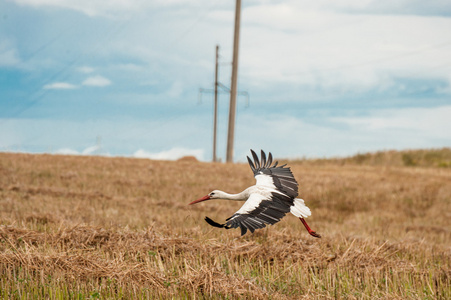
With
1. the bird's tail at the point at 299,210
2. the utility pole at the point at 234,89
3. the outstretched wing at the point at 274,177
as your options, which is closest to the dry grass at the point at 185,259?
the outstretched wing at the point at 274,177

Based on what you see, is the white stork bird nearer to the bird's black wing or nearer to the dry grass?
the bird's black wing

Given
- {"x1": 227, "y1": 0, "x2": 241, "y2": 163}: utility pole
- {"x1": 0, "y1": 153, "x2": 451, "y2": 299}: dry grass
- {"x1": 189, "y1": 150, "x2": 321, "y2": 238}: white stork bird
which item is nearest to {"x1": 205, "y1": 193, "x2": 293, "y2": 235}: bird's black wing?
{"x1": 189, "y1": 150, "x2": 321, "y2": 238}: white stork bird

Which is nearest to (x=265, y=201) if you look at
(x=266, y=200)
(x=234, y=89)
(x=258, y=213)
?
(x=266, y=200)

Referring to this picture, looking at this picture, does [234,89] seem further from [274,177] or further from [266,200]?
[266,200]

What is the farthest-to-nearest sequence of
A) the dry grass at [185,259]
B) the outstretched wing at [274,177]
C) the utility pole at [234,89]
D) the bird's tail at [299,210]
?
1. the utility pole at [234,89]
2. the dry grass at [185,259]
3. the outstretched wing at [274,177]
4. the bird's tail at [299,210]

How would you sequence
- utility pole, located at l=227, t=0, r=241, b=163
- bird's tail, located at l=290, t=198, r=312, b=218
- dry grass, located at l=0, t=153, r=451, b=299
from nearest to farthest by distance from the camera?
bird's tail, located at l=290, t=198, r=312, b=218, dry grass, located at l=0, t=153, r=451, b=299, utility pole, located at l=227, t=0, r=241, b=163

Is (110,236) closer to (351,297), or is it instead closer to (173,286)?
(173,286)

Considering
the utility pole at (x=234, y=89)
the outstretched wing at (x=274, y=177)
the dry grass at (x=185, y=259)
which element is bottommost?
the dry grass at (x=185, y=259)

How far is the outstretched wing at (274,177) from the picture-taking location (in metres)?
3.79

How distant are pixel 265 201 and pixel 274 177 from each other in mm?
497

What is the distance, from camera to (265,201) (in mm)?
3523

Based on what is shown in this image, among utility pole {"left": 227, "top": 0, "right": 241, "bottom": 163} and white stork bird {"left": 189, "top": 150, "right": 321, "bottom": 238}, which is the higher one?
utility pole {"left": 227, "top": 0, "right": 241, "bottom": 163}

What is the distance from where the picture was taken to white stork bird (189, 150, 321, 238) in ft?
10.6

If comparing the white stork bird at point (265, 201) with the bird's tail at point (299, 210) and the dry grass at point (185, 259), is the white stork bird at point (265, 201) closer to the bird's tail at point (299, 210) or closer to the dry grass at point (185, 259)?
the bird's tail at point (299, 210)
